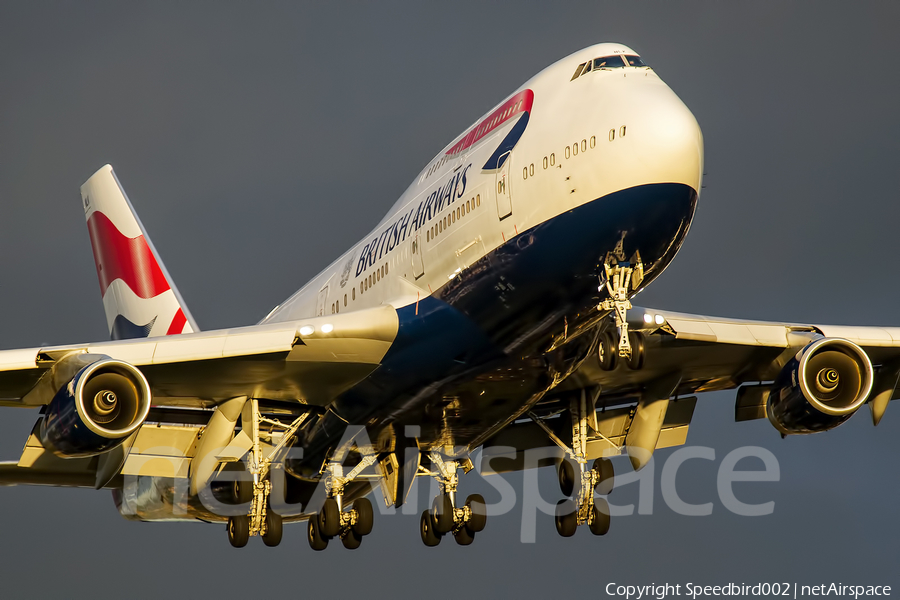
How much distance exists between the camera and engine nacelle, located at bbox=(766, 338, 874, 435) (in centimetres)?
2642

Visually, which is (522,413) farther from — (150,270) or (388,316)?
(150,270)

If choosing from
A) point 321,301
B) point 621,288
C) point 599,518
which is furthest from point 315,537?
point 621,288

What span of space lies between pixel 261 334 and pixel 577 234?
287 inches

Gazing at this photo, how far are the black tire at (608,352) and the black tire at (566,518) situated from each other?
24.7 feet

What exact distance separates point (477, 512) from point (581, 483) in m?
2.76

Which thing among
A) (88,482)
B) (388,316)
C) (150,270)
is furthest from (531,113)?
(150,270)

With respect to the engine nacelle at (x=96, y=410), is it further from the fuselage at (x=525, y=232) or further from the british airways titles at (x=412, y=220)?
the british airways titles at (x=412, y=220)

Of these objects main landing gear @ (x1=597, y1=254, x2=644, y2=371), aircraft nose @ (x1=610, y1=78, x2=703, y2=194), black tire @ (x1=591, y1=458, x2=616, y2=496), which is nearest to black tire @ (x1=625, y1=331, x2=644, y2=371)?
main landing gear @ (x1=597, y1=254, x2=644, y2=371)

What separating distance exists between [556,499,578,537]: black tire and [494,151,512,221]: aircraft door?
9651 mm

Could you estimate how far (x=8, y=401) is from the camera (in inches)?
966

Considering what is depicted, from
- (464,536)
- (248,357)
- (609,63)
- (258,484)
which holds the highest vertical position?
(609,63)

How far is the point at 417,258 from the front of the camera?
23891 millimetres

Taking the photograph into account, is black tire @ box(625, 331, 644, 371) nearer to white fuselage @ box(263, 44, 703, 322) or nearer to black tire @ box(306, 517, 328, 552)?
white fuselage @ box(263, 44, 703, 322)

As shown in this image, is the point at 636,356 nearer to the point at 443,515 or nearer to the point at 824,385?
the point at 824,385
